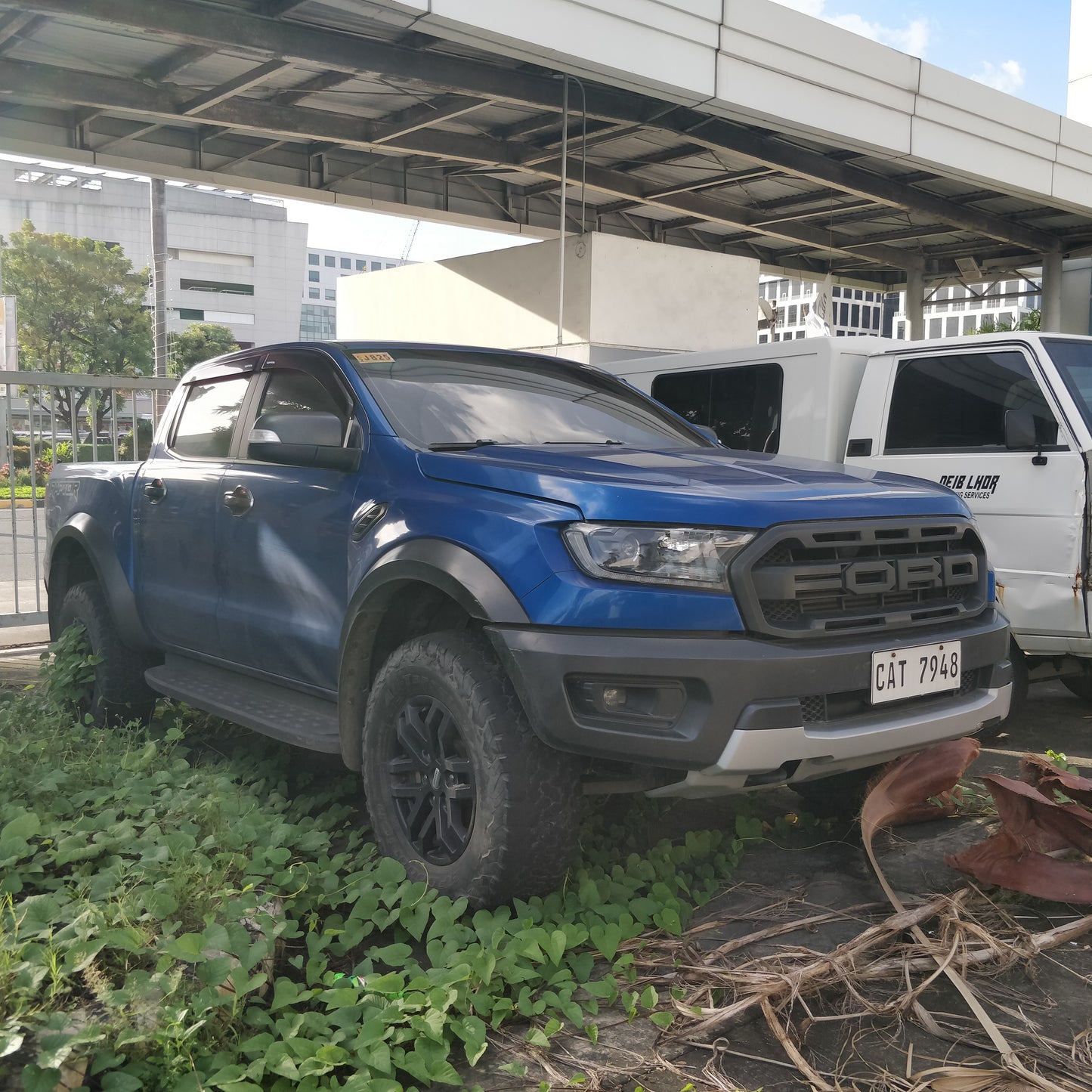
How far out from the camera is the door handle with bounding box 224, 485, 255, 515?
4145 mm

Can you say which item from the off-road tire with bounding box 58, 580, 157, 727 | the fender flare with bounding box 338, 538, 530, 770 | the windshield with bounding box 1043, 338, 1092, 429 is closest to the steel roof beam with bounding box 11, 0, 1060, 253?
the off-road tire with bounding box 58, 580, 157, 727

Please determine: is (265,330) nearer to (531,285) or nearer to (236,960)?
(531,285)

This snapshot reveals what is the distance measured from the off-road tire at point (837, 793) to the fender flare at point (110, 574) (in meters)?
2.84

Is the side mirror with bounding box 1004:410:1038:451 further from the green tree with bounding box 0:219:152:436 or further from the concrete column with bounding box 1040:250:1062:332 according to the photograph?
the green tree with bounding box 0:219:152:436

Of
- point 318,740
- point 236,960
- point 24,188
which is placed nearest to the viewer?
point 236,960

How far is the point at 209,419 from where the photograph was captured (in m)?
4.80

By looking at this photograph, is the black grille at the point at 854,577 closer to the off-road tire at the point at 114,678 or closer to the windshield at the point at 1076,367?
the windshield at the point at 1076,367

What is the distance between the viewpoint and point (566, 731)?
279cm

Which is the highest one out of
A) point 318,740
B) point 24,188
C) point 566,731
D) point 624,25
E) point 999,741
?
point 24,188

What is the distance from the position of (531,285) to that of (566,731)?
11501 millimetres

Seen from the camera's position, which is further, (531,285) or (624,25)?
(531,285)

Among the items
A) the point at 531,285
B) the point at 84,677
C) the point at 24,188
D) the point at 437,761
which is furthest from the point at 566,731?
the point at 24,188

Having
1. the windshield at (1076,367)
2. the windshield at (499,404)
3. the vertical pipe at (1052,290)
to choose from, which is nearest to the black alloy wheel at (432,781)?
the windshield at (499,404)

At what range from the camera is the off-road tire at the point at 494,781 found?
Result: 2914mm
